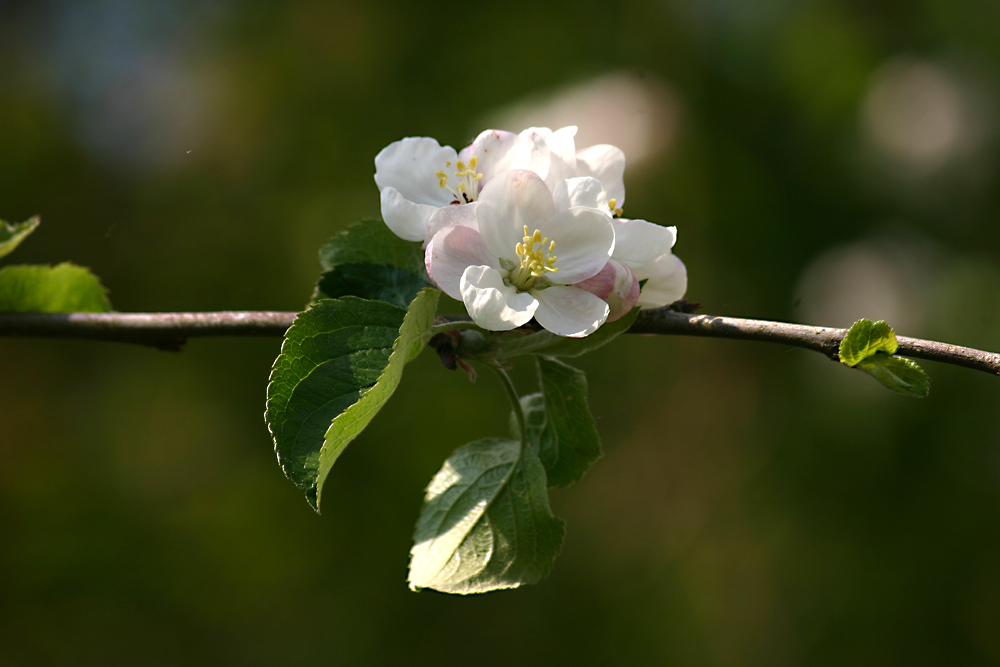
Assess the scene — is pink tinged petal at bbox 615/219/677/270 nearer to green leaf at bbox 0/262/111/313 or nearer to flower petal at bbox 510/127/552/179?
flower petal at bbox 510/127/552/179

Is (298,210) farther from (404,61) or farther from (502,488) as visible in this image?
(502,488)

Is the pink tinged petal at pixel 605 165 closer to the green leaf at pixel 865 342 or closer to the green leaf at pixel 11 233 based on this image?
the green leaf at pixel 865 342

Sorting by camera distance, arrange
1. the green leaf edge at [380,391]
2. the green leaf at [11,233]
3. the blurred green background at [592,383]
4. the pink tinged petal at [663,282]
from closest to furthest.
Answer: the green leaf edge at [380,391], the pink tinged petal at [663,282], the green leaf at [11,233], the blurred green background at [592,383]

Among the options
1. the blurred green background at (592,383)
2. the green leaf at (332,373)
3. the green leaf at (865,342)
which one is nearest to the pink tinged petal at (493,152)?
the green leaf at (332,373)

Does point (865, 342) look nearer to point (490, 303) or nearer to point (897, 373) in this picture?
point (897, 373)

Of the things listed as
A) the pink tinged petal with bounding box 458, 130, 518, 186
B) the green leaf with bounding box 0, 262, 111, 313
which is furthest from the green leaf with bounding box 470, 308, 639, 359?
the green leaf with bounding box 0, 262, 111, 313

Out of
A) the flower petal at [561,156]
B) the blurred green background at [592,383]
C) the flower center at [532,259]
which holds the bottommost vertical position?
the blurred green background at [592,383]

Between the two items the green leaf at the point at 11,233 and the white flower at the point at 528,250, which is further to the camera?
the green leaf at the point at 11,233

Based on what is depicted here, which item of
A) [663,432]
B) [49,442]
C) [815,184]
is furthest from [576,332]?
[49,442]
